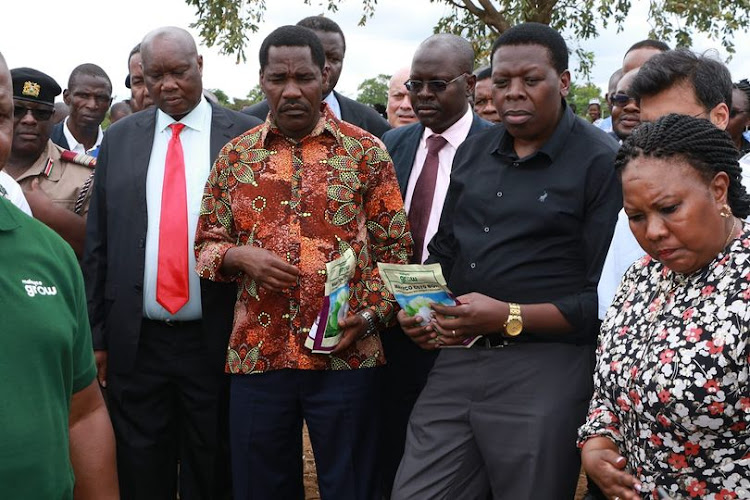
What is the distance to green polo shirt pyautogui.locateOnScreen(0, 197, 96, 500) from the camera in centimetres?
215

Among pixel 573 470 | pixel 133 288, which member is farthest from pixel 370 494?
pixel 133 288

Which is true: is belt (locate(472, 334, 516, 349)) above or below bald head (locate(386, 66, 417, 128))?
below

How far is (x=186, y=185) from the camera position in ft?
14.6

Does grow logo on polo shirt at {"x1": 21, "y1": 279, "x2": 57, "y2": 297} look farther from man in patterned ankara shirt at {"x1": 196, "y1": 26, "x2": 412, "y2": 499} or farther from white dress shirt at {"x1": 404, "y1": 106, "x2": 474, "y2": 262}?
white dress shirt at {"x1": 404, "y1": 106, "x2": 474, "y2": 262}

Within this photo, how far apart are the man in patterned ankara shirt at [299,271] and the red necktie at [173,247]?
11.3 inches

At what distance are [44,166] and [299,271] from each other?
1.90 meters

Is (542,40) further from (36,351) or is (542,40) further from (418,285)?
(36,351)

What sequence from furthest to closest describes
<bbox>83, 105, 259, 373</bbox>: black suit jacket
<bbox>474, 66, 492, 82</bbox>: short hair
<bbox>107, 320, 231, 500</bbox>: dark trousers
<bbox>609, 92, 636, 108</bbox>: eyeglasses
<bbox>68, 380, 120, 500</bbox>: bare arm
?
1. <bbox>474, 66, 492, 82</bbox>: short hair
2. <bbox>609, 92, 636, 108</bbox>: eyeglasses
3. <bbox>107, 320, 231, 500</bbox>: dark trousers
4. <bbox>83, 105, 259, 373</bbox>: black suit jacket
5. <bbox>68, 380, 120, 500</bbox>: bare arm

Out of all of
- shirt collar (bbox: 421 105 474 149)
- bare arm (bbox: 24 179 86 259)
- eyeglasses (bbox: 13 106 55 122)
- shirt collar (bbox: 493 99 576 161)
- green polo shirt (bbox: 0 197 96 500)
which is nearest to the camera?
green polo shirt (bbox: 0 197 96 500)

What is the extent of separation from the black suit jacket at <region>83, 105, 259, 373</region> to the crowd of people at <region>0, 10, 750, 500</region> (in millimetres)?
12

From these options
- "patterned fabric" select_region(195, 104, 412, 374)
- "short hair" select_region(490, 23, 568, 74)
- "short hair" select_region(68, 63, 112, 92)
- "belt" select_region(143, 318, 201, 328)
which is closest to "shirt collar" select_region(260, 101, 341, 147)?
"patterned fabric" select_region(195, 104, 412, 374)

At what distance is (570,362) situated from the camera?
356cm

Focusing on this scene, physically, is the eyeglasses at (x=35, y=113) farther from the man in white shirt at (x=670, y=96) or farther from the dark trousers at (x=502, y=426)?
the man in white shirt at (x=670, y=96)

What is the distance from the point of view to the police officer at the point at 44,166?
484cm
